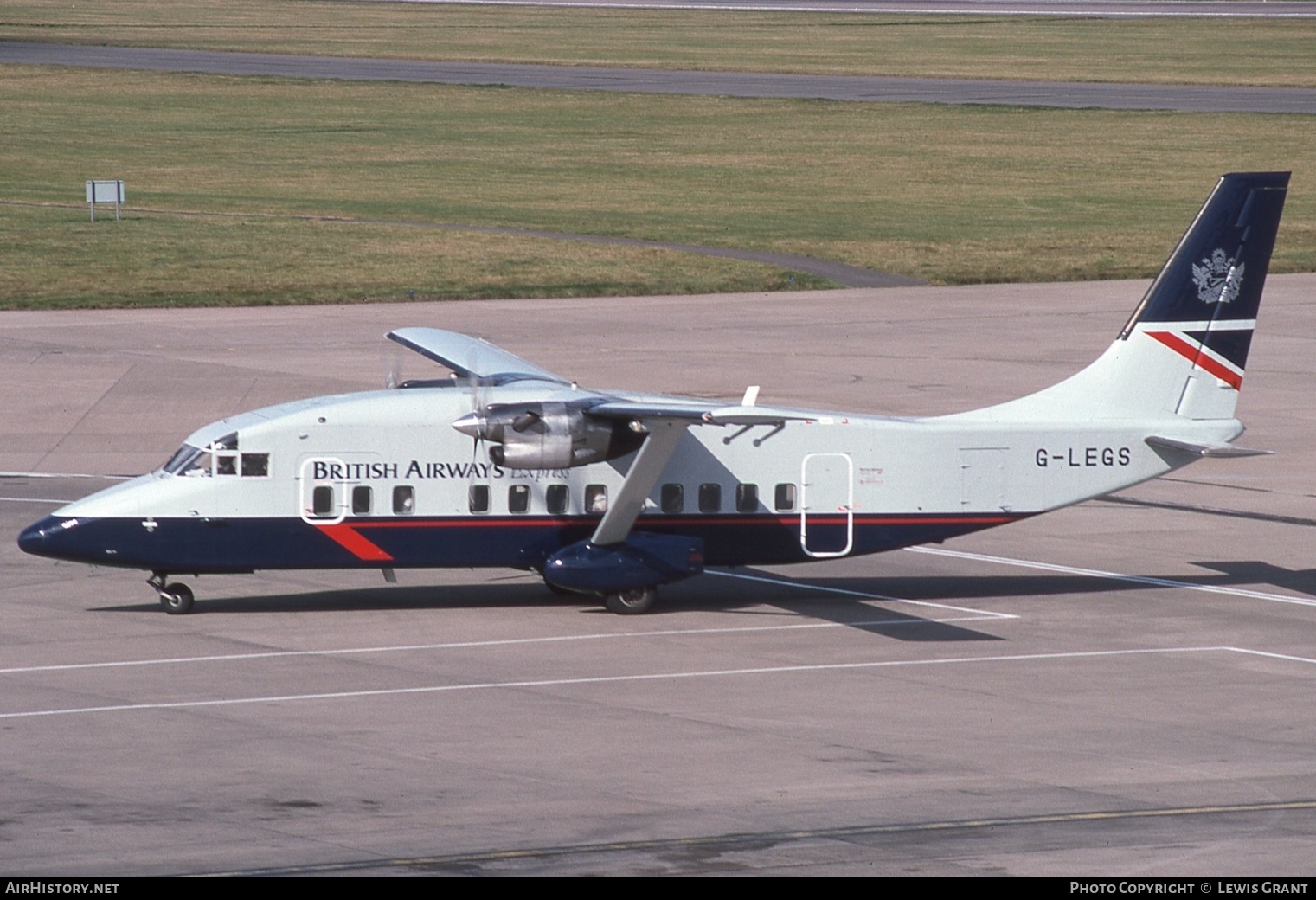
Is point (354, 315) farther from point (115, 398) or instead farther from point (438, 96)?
point (438, 96)

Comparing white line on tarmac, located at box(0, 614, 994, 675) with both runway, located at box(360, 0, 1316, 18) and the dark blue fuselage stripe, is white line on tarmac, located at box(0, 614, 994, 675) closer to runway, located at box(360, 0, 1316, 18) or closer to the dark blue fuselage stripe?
the dark blue fuselage stripe

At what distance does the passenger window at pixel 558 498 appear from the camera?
27.4m

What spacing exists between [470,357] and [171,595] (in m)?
6.02

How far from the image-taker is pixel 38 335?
166 feet

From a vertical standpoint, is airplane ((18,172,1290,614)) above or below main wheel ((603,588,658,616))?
above

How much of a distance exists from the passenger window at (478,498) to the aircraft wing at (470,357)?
1.68 metres

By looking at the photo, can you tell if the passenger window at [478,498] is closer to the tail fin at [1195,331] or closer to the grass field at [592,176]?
the tail fin at [1195,331]

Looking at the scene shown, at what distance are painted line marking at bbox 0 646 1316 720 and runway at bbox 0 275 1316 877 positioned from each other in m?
0.07

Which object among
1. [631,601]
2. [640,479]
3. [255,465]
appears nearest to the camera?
[640,479]

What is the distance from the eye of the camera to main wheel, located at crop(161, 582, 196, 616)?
1072 inches

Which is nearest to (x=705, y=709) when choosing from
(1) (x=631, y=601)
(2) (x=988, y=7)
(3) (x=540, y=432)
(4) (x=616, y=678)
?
(4) (x=616, y=678)

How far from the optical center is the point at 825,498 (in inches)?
1094

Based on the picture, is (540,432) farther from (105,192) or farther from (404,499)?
(105,192)

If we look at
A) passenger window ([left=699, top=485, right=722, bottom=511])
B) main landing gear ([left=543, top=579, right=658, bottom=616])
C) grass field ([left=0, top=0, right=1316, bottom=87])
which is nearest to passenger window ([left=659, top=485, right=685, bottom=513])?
passenger window ([left=699, top=485, right=722, bottom=511])
